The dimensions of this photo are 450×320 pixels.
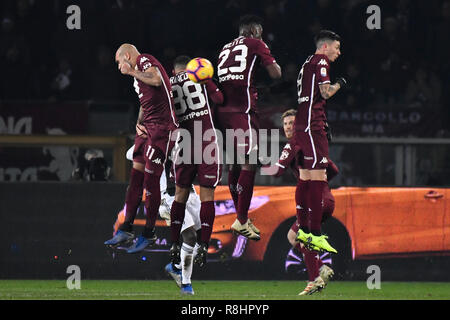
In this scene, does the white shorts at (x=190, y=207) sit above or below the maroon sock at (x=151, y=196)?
below

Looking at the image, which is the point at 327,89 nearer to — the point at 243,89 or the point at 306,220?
the point at 243,89

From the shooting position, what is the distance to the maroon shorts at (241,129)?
1358 cm

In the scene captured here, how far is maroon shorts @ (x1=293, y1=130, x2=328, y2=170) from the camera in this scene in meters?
14.0

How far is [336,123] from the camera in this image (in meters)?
20.2

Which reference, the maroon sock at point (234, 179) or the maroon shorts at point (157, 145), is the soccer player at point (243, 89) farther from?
the maroon shorts at point (157, 145)

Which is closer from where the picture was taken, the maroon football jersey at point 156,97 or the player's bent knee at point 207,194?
the maroon football jersey at point 156,97

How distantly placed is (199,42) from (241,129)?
8445mm

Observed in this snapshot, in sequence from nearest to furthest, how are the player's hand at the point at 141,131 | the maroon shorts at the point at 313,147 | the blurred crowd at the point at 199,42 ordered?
the maroon shorts at the point at 313,147 → the player's hand at the point at 141,131 → the blurred crowd at the point at 199,42

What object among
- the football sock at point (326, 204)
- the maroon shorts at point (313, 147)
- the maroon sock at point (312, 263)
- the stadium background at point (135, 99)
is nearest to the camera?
the maroon shorts at point (313, 147)

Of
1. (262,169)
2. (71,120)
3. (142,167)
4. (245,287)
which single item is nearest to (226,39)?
(71,120)

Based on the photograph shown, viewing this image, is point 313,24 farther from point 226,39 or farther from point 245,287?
point 245,287

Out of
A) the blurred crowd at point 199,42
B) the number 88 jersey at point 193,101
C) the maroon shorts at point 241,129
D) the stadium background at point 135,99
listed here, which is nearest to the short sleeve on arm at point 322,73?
the maroon shorts at point 241,129

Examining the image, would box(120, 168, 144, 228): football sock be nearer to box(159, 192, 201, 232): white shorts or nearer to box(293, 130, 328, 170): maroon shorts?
box(159, 192, 201, 232): white shorts

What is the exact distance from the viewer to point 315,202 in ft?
46.3
